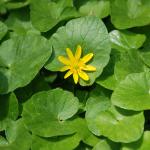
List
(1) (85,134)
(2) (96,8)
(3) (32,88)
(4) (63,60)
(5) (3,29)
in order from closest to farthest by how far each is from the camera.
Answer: (1) (85,134) < (4) (63,60) < (3) (32,88) < (5) (3,29) < (2) (96,8)

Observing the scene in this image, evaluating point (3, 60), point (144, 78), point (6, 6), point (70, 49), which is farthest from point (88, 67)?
point (6, 6)

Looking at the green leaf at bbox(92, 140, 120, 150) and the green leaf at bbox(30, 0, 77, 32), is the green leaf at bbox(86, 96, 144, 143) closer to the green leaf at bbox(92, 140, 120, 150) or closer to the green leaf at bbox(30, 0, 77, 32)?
the green leaf at bbox(92, 140, 120, 150)

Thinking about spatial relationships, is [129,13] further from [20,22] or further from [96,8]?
[20,22]

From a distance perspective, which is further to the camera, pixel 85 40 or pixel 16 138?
pixel 85 40

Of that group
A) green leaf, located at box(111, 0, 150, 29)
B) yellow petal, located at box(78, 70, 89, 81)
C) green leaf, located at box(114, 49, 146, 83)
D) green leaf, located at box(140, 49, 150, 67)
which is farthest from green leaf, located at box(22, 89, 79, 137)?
green leaf, located at box(111, 0, 150, 29)

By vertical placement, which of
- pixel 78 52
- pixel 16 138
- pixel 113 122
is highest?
pixel 78 52

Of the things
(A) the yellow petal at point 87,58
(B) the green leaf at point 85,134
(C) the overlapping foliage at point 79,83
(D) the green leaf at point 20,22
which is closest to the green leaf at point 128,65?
(C) the overlapping foliage at point 79,83

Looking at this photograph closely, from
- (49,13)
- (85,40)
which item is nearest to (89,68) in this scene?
(85,40)

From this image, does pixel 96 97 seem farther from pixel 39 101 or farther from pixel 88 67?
pixel 39 101
